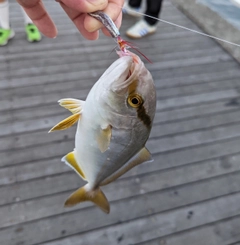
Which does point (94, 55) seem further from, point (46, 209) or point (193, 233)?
point (193, 233)

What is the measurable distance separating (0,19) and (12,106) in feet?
4.49

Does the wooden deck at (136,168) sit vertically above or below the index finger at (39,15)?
below

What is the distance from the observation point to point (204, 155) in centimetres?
301

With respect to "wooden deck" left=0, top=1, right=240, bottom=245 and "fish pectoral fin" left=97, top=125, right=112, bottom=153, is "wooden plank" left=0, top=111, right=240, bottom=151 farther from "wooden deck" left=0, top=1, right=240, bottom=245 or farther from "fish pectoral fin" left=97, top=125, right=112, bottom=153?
"fish pectoral fin" left=97, top=125, right=112, bottom=153

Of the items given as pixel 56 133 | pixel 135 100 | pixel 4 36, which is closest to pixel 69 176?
pixel 56 133

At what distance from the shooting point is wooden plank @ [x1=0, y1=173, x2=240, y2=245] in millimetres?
2336

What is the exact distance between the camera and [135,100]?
1.29 metres

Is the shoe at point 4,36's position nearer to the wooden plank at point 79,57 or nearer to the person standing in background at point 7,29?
the person standing in background at point 7,29

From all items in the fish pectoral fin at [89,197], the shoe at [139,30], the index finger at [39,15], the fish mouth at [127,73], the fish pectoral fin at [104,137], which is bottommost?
the shoe at [139,30]

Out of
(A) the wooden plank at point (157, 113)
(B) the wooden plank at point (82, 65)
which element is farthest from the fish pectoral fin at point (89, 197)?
(B) the wooden plank at point (82, 65)

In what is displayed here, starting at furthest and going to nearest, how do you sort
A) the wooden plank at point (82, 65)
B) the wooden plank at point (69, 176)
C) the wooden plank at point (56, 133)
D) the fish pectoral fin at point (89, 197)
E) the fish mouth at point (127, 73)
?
1. the wooden plank at point (82, 65)
2. the wooden plank at point (56, 133)
3. the wooden plank at point (69, 176)
4. the fish pectoral fin at point (89, 197)
5. the fish mouth at point (127, 73)

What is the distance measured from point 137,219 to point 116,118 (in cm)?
140

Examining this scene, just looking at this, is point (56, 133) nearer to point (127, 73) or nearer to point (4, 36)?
point (4, 36)

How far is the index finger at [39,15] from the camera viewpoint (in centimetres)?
165
